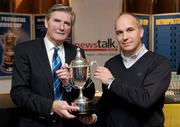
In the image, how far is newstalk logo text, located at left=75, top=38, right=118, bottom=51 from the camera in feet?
12.0

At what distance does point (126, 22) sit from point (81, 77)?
1.13 feet

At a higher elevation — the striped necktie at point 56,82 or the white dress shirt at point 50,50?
the white dress shirt at point 50,50

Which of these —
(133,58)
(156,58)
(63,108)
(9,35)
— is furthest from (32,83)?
(9,35)

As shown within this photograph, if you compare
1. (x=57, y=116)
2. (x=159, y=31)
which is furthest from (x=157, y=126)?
(x=159, y=31)

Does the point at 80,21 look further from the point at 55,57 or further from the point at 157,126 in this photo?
the point at 157,126

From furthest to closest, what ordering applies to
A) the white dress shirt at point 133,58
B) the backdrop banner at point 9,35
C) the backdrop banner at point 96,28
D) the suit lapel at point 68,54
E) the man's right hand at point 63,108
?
the backdrop banner at point 96,28
the backdrop banner at point 9,35
the suit lapel at point 68,54
the white dress shirt at point 133,58
the man's right hand at point 63,108

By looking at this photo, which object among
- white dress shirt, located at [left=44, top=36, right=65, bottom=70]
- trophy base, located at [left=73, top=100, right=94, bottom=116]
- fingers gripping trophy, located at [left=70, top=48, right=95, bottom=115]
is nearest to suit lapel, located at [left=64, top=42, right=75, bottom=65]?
white dress shirt, located at [left=44, top=36, right=65, bottom=70]

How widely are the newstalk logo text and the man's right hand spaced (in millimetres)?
1948

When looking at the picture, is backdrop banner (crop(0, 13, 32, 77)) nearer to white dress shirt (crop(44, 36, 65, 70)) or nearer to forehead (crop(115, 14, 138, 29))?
white dress shirt (crop(44, 36, 65, 70))

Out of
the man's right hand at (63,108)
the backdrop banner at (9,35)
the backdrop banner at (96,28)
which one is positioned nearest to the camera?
the man's right hand at (63,108)

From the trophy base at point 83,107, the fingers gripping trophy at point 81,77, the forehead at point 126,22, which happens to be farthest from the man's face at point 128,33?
the trophy base at point 83,107

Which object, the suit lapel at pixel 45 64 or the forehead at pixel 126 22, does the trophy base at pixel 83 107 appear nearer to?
the suit lapel at pixel 45 64

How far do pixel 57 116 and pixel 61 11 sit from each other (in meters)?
0.52

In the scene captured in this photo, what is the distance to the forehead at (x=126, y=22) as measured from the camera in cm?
176
